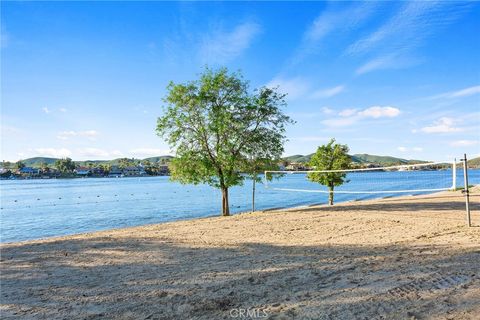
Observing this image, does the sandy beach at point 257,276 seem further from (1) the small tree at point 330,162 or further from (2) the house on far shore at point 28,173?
(2) the house on far shore at point 28,173

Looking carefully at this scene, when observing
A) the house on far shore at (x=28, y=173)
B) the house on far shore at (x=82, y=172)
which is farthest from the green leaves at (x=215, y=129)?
the house on far shore at (x=28, y=173)

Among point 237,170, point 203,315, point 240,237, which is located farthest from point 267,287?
point 237,170

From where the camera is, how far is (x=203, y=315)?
4.03 m

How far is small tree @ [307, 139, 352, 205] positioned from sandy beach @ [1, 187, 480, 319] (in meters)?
12.6

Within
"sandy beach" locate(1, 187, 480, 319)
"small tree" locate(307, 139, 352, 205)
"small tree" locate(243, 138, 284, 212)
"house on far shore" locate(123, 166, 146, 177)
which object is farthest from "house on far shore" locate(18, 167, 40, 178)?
"sandy beach" locate(1, 187, 480, 319)

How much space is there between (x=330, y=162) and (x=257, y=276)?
18.8 m

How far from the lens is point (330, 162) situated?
76.0 ft

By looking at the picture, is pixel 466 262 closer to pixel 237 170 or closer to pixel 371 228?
pixel 371 228

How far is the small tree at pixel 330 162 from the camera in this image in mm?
22516

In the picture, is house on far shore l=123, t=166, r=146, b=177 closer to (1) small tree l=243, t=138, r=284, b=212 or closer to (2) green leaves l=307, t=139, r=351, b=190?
(2) green leaves l=307, t=139, r=351, b=190

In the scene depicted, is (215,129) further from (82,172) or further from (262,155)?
(82,172)

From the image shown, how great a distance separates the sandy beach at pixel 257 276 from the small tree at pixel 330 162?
41.4ft

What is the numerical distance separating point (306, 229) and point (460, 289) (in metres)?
6.16

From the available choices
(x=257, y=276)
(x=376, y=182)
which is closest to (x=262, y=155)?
(x=257, y=276)
